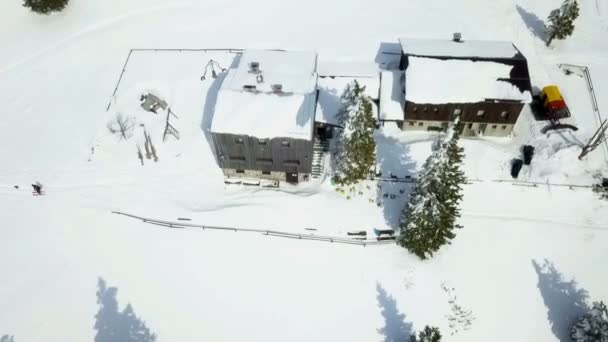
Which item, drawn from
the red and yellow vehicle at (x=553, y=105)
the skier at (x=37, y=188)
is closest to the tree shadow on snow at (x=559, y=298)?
the red and yellow vehicle at (x=553, y=105)

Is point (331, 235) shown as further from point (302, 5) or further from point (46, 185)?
point (302, 5)

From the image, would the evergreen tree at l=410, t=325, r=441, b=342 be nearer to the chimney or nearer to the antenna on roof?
the chimney

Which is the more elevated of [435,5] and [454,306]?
[435,5]

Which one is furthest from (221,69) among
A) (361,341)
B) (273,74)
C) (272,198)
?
(361,341)

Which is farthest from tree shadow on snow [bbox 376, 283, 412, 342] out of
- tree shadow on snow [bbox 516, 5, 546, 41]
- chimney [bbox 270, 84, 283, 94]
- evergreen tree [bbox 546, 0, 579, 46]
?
tree shadow on snow [bbox 516, 5, 546, 41]

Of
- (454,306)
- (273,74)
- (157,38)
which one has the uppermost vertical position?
(157,38)
